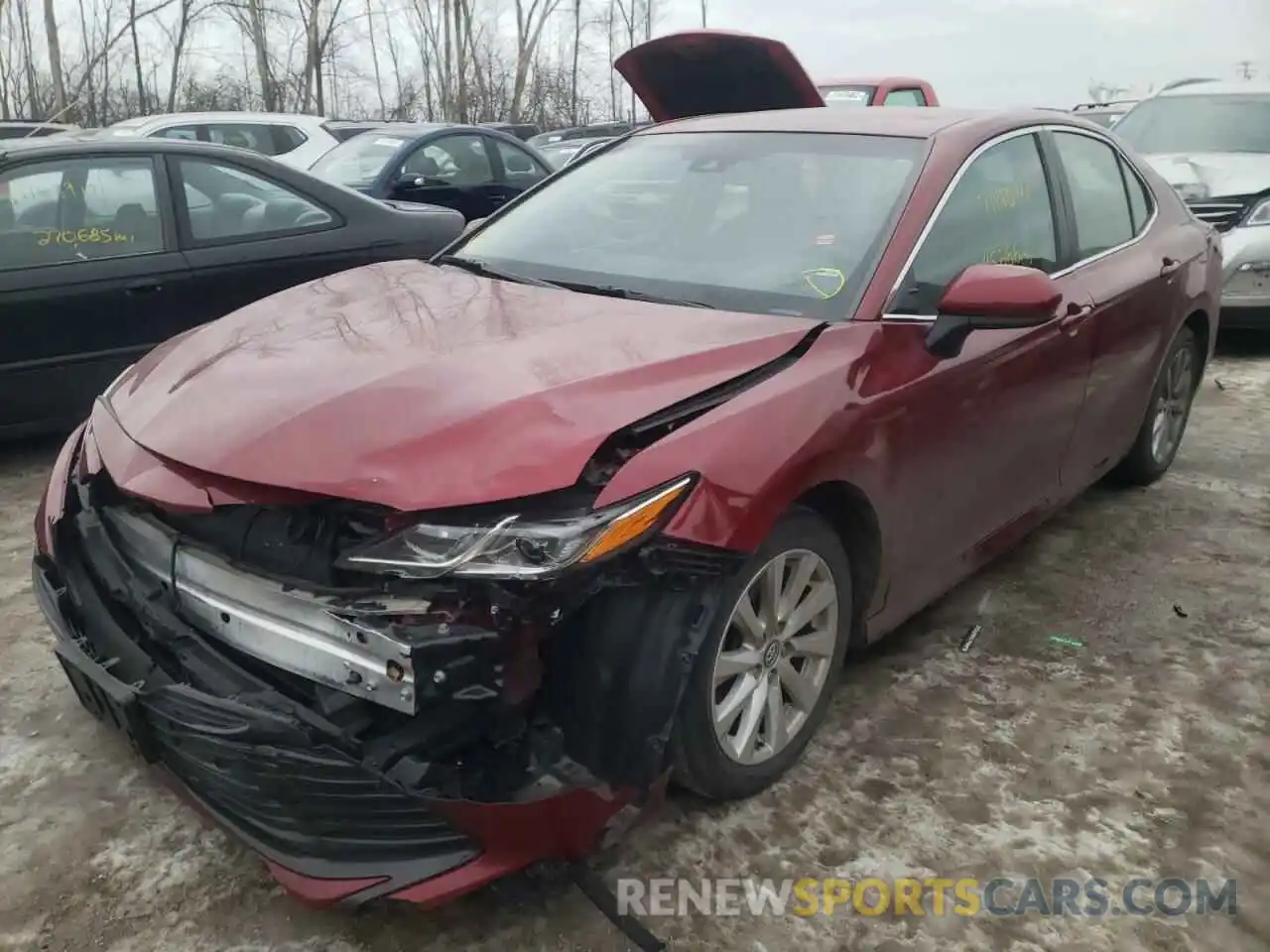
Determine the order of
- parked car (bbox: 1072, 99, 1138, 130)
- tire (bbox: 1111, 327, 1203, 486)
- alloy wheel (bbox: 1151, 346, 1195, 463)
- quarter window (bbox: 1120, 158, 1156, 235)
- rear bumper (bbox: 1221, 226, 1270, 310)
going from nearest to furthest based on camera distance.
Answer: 1. quarter window (bbox: 1120, 158, 1156, 235)
2. tire (bbox: 1111, 327, 1203, 486)
3. alloy wheel (bbox: 1151, 346, 1195, 463)
4. rear bumper (bbox: 1221, 226, 1270, 310)
5. parked car (bbox: 1072, 99, 1138, 130)

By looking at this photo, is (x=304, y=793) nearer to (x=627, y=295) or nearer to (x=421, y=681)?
(x=421, y=681)

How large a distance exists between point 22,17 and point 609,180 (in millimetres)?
23909

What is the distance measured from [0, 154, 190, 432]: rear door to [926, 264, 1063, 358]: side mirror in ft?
11.7

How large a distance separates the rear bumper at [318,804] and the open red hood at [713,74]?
3.39 metres

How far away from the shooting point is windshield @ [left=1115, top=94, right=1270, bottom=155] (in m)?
8.00

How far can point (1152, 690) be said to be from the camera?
3.13 metres

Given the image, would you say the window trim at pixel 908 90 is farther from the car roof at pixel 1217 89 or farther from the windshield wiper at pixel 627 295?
the windshield wiper at pixel 627 295

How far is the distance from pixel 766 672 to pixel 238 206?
386 cm

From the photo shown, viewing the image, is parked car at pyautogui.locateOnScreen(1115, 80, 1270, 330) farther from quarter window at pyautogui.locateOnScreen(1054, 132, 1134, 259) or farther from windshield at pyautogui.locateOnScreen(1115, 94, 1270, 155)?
quarter window at pyautogui.locateOnScreen(1054, 132, 1134, 259)

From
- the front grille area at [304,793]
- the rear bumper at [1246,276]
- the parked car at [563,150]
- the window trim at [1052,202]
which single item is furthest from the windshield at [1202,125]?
the front grille area at [304,793]

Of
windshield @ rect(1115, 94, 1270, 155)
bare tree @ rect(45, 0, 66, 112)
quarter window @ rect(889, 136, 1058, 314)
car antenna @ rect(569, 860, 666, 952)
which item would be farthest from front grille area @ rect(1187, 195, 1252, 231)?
bare tree @ rect(45, 0, 66, 112)

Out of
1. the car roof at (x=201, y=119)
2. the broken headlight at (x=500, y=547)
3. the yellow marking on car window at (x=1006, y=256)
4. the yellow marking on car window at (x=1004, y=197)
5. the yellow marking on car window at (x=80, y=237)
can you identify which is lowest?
the broken headlight at (x=500, y=547)

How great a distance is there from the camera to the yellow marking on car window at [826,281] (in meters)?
2.74

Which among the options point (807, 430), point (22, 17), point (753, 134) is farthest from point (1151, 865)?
point (22, 17)
